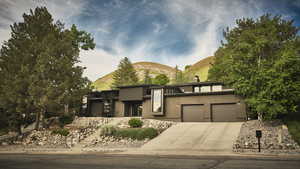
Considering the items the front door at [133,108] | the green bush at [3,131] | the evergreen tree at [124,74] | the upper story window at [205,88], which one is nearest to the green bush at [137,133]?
the front door at [133,108]

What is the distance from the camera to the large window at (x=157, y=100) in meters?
30.0

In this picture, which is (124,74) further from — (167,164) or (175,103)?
(167,164)

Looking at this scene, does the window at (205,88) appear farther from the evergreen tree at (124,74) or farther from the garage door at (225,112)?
the evergreen tree at (124,74)

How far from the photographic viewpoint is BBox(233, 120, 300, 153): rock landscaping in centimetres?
1427

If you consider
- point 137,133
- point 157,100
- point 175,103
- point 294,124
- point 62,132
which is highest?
point 157,100

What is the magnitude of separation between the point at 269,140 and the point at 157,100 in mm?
16702

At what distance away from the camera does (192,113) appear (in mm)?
29000

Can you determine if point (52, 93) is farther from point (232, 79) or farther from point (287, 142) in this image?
point (287, 142)

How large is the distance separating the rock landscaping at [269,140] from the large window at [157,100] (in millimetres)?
12368

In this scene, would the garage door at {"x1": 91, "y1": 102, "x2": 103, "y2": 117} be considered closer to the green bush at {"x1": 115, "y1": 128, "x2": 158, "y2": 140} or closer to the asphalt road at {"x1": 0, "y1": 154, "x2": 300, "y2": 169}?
the green bush at {"x1": 115, "y1": 128, "x2": 158, "y2": 140}

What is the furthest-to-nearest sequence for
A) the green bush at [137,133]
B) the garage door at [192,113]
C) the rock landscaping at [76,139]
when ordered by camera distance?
the garage door at [192,113] → the green bush at [137,133] → the rock landscaping at [76,139]

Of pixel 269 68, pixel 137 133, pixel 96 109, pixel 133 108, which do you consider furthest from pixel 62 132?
pixel 269 68

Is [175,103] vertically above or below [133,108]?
above

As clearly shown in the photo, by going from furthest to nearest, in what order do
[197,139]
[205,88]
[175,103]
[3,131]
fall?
[205,88] → [175,103] → [3,131] → [197,139]
